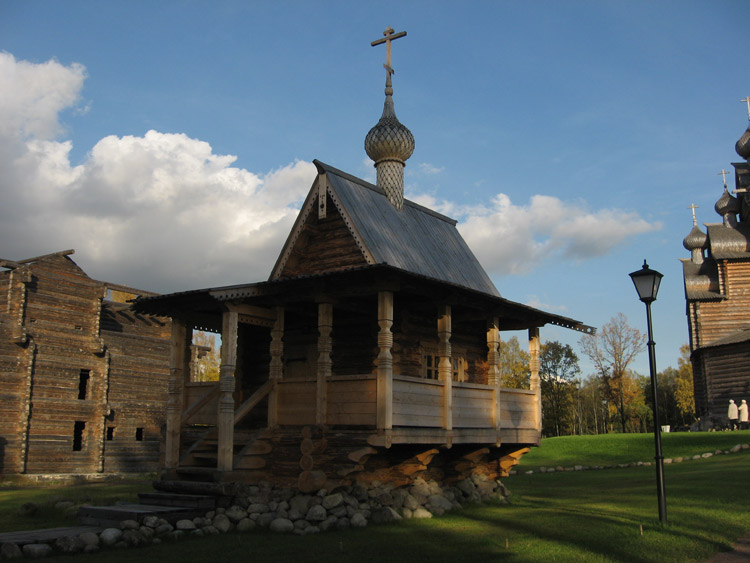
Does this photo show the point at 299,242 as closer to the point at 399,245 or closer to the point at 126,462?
the point at 399,245

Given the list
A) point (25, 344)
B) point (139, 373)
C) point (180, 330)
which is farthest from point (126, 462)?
point (180, 330)

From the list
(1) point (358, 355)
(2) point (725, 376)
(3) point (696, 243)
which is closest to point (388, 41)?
(1) point (358, 355)

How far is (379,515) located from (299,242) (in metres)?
7.04

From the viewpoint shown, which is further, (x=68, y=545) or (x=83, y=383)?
(x=83, y=383)

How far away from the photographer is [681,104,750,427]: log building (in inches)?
1842

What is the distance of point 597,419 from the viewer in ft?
275

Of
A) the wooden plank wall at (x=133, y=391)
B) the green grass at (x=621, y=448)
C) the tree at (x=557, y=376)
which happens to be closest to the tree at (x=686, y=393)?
the tree at (x=557, y=376)

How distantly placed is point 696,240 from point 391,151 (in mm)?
44099

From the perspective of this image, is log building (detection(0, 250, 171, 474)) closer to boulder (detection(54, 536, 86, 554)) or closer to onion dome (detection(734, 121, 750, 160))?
boulder (detection(54, 536, 86, 554))

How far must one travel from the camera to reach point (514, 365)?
6100 centimetres

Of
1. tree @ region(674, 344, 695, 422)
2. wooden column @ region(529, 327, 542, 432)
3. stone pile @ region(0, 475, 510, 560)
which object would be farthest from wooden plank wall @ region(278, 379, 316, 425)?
tree @ region(674, 344, 695, 422)

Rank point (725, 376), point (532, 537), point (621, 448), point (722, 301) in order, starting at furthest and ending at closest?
point (722, 301)
point (725, 376)
point (621, 448)
point (532, 537)

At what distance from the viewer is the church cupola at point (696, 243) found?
186ft

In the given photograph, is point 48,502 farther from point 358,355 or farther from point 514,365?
point 514,365
